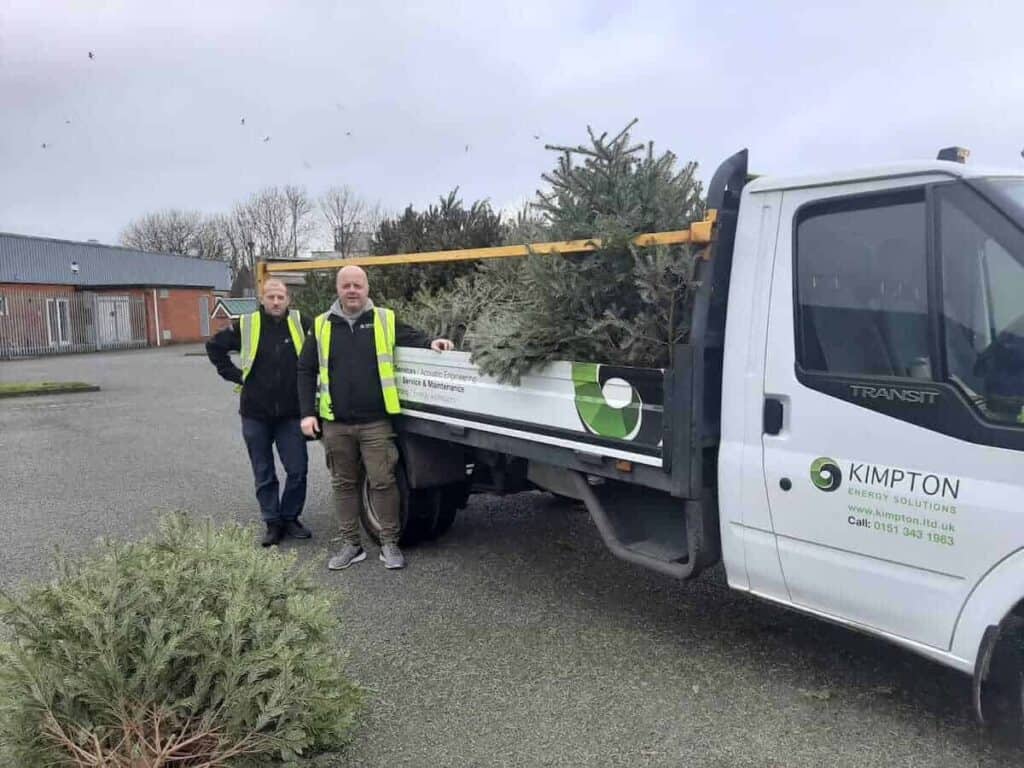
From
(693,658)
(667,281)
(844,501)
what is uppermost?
(667,281)

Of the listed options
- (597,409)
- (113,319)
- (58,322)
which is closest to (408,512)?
(597,409)

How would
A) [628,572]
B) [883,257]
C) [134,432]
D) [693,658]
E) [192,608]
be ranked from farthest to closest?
[134,432] → [628,572] → [693,658] → [883,257] → [192,608]

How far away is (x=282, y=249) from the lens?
62.2 m

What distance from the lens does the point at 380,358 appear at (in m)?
5.27

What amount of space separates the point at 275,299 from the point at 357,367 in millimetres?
1131

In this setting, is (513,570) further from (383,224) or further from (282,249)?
(282,249)

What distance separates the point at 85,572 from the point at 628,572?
330 cm

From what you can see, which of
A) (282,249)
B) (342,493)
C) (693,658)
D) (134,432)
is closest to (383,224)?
(342,493)

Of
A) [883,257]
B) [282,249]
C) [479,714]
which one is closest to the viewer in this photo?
[883,257]

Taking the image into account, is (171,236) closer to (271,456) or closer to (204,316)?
(204,316)

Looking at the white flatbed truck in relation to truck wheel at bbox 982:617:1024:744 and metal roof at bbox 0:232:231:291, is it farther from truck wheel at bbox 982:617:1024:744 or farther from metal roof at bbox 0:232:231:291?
metal roof at bbox 0:232:231:291

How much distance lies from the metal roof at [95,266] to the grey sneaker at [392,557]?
108 ft

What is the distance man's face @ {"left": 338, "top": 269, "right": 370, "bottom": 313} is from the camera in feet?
17.2

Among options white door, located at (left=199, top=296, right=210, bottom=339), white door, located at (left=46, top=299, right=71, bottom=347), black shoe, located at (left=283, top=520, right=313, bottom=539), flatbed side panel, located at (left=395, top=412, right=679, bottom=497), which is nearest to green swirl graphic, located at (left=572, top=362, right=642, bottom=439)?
flatbed side panel, located at (left=395, top=412, right=679, bottom=497)
